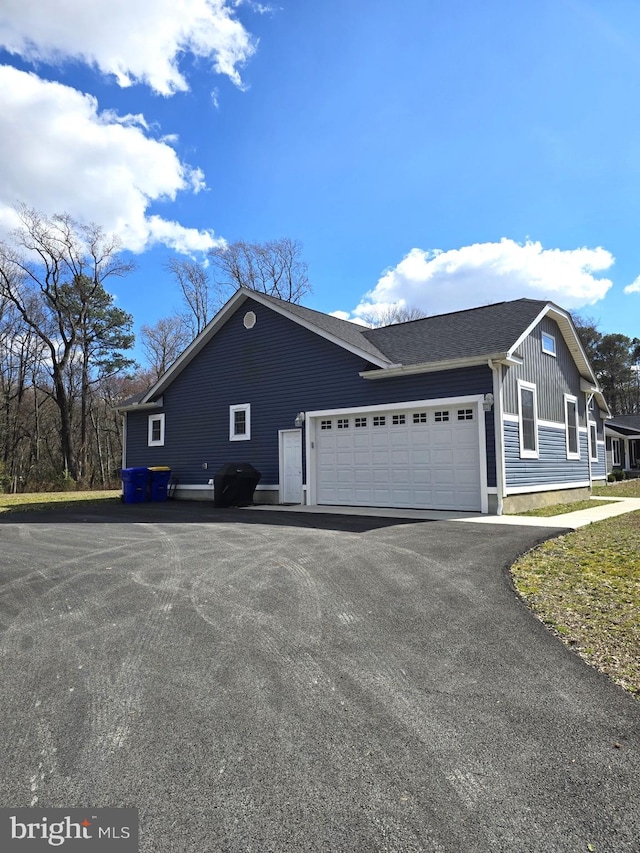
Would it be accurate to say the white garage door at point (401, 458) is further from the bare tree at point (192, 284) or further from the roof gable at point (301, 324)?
the bare tree at point (192, 284)

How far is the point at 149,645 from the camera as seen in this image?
3762 mm

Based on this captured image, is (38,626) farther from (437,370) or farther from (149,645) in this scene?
(437,370)

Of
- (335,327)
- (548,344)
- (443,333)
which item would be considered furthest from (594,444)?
(335,327)

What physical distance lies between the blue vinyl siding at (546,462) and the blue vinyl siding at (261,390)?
Result: 0.72m

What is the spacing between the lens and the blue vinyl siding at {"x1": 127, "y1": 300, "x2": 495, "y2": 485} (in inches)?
520

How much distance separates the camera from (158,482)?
17.5 metres

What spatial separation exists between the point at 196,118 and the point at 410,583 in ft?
41.2

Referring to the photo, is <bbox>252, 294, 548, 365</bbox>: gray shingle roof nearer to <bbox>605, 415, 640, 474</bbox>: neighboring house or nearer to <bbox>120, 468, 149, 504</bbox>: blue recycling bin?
<bbox>120, 468, 149, 504</bbox>: blue recycling bin

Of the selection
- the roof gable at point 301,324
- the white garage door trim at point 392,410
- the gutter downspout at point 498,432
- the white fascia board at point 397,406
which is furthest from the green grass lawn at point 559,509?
the roof gable at point 301,324

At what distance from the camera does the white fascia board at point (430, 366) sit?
38.5 feet

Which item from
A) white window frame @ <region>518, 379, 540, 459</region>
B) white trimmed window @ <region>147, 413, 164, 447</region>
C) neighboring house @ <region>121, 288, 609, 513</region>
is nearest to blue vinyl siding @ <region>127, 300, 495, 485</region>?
neighboring house @ <region>121, 288, 609, 513</region>

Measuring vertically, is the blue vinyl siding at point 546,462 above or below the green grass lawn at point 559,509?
above

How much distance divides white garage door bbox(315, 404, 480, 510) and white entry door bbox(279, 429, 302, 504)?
70cm

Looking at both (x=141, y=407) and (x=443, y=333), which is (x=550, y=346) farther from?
(x=141, y=407)
